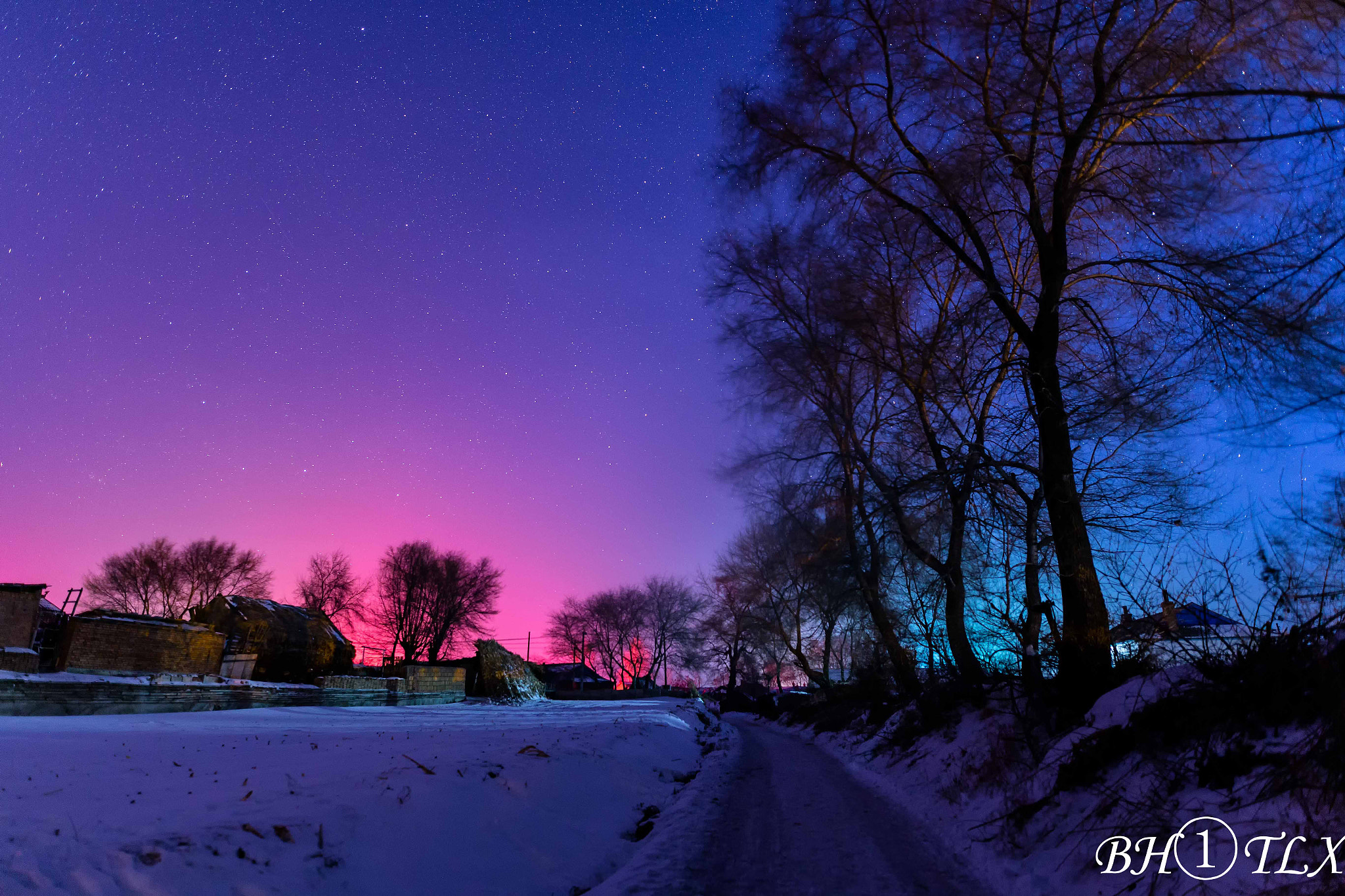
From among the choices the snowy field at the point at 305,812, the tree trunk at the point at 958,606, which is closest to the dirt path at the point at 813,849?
the snowy field at the point at 305,812

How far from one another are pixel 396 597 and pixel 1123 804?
5784cm

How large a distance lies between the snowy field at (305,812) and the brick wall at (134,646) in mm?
16837

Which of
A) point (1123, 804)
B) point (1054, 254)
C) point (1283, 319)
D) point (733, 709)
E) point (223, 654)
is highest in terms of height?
point (1054, 254)

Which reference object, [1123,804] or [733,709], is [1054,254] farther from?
[733,709]

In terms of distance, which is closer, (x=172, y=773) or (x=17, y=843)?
(x=17, y=843)

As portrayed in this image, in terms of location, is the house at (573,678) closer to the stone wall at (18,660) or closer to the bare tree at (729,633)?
the bare tree at (729,633)

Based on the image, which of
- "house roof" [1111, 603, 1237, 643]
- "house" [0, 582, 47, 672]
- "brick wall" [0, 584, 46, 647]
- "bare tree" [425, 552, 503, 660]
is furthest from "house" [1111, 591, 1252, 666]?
"bare tree" [425, 552, 503, 660]

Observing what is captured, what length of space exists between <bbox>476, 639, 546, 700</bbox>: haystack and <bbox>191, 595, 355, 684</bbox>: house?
348 inches

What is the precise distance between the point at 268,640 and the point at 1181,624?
34.7 meters

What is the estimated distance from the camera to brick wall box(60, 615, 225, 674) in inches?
873

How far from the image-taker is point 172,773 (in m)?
5.70

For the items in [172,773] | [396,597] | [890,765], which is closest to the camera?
[172,773]

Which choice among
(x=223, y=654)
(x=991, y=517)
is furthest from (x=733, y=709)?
(x=991, y=517)

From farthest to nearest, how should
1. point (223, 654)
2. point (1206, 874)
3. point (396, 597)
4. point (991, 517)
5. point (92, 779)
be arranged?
point (396, 597) < point (223, 654) < point (991, 517) < point (92, 779) < point (1206, 874)
